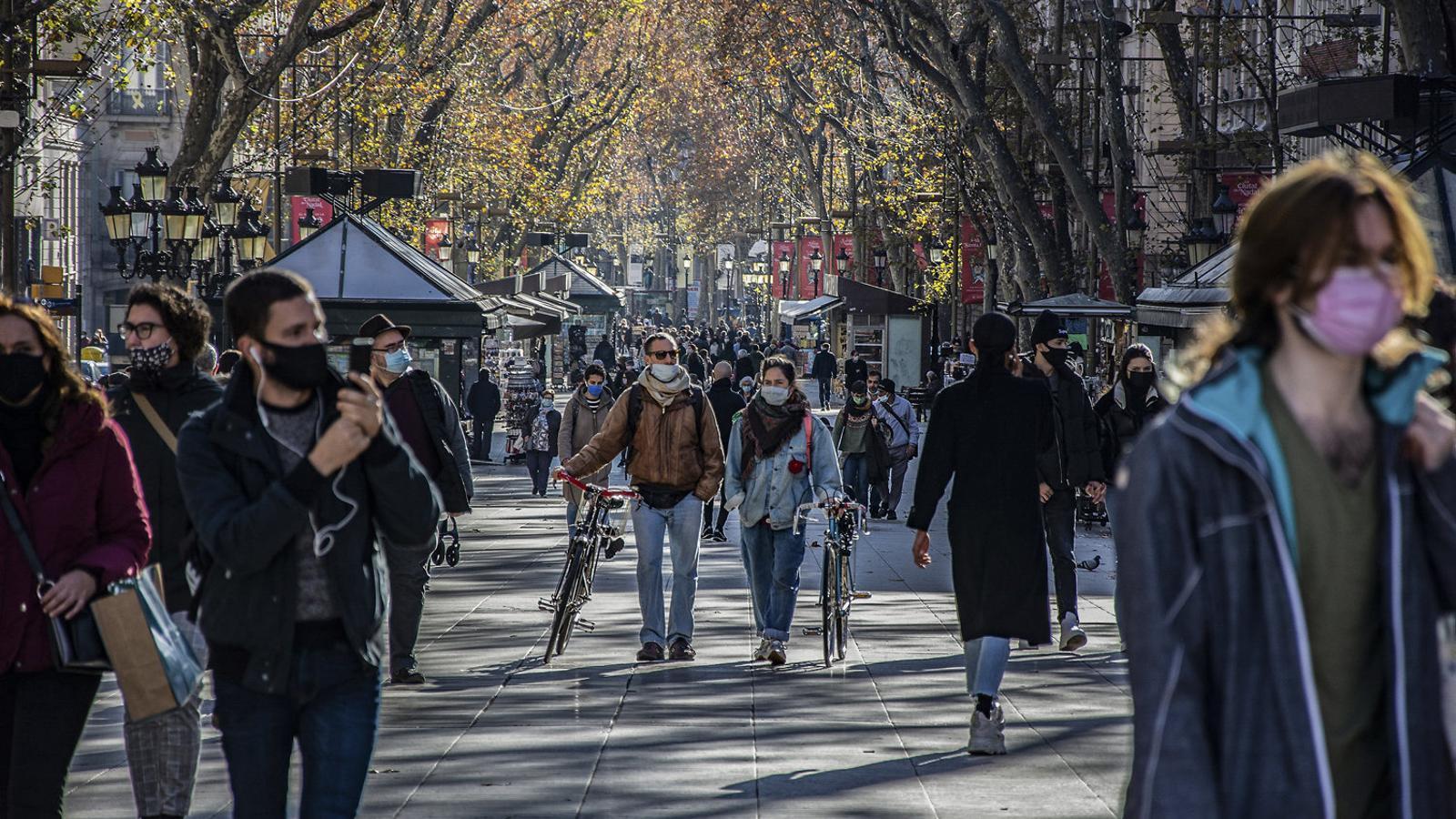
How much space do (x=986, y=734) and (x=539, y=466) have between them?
60.8 ft

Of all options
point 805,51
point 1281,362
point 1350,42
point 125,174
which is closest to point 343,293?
point 1350,42

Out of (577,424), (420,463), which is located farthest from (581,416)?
(420,463)

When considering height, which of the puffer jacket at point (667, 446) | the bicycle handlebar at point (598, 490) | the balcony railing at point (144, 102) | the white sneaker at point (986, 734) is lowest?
the white sneaker at point (986, 734)

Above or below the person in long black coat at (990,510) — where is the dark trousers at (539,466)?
below

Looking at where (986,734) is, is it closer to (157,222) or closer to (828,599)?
(828,599)

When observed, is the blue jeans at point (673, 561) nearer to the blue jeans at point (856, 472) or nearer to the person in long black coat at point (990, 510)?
the person in long black coat at point (990, 510)

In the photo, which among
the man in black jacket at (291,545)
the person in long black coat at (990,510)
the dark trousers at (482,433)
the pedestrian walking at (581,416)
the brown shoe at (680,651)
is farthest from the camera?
the dark trousers at (482,433)

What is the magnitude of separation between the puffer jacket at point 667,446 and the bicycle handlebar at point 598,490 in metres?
0.09

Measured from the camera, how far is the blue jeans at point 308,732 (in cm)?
489

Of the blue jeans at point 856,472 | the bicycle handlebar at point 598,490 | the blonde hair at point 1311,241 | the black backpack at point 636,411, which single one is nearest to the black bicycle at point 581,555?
the bicycle handlebar at point 598,490

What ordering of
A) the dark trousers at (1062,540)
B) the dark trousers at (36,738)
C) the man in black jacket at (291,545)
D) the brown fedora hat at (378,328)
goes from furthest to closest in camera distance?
the dark trousers at (1062,540) → the brown fedora hat at (378,328) → the dark trousers at (36,738) → the man in black jacket at (291,545)

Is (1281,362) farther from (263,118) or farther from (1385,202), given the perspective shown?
(263,118)

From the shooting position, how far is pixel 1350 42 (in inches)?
1167

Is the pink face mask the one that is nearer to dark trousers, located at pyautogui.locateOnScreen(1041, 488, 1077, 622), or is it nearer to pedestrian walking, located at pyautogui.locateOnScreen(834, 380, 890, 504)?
dark trousers, located at pyautogui.locateOnScreen(1041, 488, 1077, 622)
